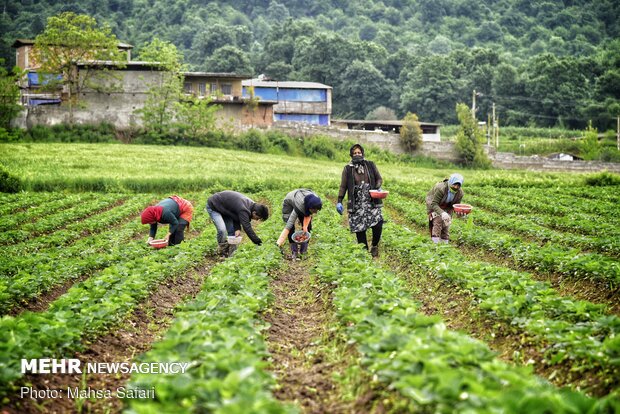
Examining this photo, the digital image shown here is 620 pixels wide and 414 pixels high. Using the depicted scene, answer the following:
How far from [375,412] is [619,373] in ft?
7.14

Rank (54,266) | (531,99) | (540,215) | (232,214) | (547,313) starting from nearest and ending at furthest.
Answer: (547,313), (54,266), (232,214), (540,215), (531,99)

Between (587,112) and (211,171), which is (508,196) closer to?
(211,171)

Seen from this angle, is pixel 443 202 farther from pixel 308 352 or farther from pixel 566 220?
pixel 308 352

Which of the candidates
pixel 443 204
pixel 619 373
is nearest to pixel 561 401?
pixel 619 373

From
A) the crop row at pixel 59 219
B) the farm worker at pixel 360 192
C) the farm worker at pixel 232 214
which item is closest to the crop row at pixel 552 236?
the farm worker at pixel 360 192

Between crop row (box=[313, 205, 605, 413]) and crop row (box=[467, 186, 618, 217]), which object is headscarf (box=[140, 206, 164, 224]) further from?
crop row (box=[467, 186, 618, 217])

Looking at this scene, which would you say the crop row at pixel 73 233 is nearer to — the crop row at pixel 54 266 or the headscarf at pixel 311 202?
the crop row at pixel 54 266

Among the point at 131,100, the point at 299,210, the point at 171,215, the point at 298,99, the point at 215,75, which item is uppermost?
the point at 215,75

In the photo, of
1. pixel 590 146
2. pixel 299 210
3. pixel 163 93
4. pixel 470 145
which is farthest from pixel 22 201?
pixel 590 146

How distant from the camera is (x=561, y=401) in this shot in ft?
13.3

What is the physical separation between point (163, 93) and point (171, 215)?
4301cm

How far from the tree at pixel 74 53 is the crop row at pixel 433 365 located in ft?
165

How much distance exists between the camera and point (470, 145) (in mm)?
57812

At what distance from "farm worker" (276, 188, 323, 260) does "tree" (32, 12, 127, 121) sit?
4354 cm
